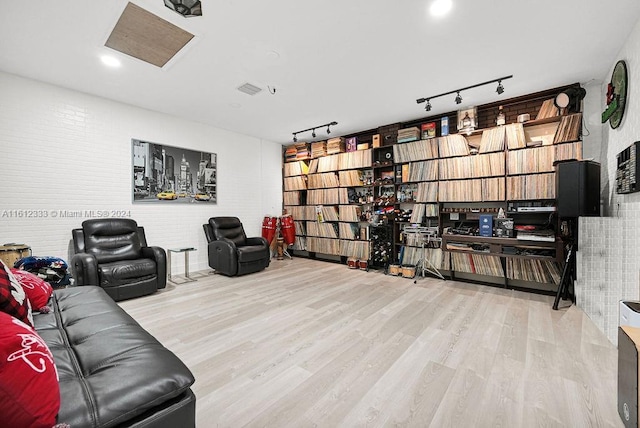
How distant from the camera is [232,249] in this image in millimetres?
4727

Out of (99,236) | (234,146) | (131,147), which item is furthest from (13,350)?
(234,146)

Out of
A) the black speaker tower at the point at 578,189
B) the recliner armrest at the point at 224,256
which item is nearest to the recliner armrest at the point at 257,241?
the recliner armrest at the point at 224,256

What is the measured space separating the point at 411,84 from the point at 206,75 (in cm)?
258

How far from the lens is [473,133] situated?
4496 mm

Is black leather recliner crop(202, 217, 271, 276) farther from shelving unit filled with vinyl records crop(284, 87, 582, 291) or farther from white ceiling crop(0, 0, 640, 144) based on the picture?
white ceiling crop(0, 0, 640, 144)

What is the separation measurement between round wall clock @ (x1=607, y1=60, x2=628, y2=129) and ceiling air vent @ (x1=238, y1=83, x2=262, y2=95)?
3.92m

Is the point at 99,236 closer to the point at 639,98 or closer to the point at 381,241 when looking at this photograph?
the point at 381,241

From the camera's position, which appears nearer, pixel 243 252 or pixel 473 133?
pixel 473 133

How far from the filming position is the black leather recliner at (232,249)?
15.6 ft

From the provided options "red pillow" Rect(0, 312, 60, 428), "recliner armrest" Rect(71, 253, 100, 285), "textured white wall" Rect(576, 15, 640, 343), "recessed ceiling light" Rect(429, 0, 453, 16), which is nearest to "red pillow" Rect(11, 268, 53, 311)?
"red pillow" Rect(0, 312, 60, 428)

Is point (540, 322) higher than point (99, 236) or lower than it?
lower

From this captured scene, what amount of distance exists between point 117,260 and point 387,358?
12.2ft

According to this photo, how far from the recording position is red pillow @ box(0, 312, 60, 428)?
0.76 metres

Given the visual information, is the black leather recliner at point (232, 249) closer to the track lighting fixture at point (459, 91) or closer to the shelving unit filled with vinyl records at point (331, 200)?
the shelving unit filled with vinyl records at point (331, 200)
